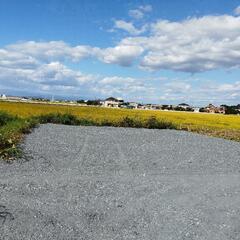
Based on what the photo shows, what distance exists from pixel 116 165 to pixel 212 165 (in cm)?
362

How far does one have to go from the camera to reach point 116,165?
55.1 feet

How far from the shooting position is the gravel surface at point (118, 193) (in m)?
8.82

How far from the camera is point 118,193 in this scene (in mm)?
11820

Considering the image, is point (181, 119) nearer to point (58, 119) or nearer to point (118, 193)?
point (58, 119)

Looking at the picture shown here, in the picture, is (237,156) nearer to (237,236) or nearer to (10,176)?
(10,176)

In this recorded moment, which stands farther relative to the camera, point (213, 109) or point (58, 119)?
point (213, 109)

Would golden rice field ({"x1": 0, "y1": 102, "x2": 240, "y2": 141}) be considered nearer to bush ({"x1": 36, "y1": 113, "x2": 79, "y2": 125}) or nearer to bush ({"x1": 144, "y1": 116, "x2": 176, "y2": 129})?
bush ({"x1": 144, "y1": 116, "x2": 176, "y2": 129})

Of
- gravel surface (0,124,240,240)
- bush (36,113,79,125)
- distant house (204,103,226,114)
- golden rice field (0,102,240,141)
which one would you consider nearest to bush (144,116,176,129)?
golden rice field (0,102,240,141)

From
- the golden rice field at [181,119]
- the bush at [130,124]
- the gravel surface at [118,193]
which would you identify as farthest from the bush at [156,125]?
the gravel surface at [118,193]

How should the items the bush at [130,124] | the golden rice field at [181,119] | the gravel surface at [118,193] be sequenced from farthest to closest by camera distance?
the golden rice field at [181,119] < the bush at [130,124] < the gravel surface at [118,193]

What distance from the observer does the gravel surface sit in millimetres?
8820

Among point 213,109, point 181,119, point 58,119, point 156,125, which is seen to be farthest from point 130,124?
point 213,109

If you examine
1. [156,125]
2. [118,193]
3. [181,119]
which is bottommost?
[118,193]

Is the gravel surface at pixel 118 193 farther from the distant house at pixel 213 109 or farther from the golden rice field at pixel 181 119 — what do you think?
the distant house at pixel 213 109
